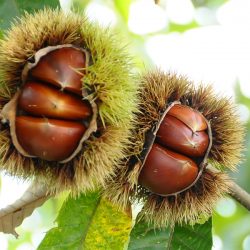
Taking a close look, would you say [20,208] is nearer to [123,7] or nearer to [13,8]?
[13,8]

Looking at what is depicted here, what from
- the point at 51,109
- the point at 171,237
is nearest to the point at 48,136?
the point at 51,109

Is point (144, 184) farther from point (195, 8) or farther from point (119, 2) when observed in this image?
point (195, 8)

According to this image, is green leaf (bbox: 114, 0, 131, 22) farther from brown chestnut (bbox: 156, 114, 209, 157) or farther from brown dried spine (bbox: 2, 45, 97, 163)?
brown dried spine (bbox: 2, 45, 97, 163)

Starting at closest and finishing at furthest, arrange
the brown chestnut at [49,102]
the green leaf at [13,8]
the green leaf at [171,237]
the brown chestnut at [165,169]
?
the brown chestnut at [49,102] < the brown chestnut at [165,169] < the green leaf at [13,8] < the green leaf at [171,237]

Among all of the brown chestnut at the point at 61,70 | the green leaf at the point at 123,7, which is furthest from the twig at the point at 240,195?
the green leaf at the point at 123,7

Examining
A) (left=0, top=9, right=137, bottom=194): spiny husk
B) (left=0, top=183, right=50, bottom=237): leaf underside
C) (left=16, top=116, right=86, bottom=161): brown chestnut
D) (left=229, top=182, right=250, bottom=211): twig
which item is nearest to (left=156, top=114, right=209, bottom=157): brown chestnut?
(left=0, top=9, right=137, bottom=194): spiny husk

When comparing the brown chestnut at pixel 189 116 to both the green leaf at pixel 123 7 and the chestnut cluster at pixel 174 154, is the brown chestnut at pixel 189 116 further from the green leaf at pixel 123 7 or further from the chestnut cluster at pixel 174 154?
the green leaf at pixel 123 7
